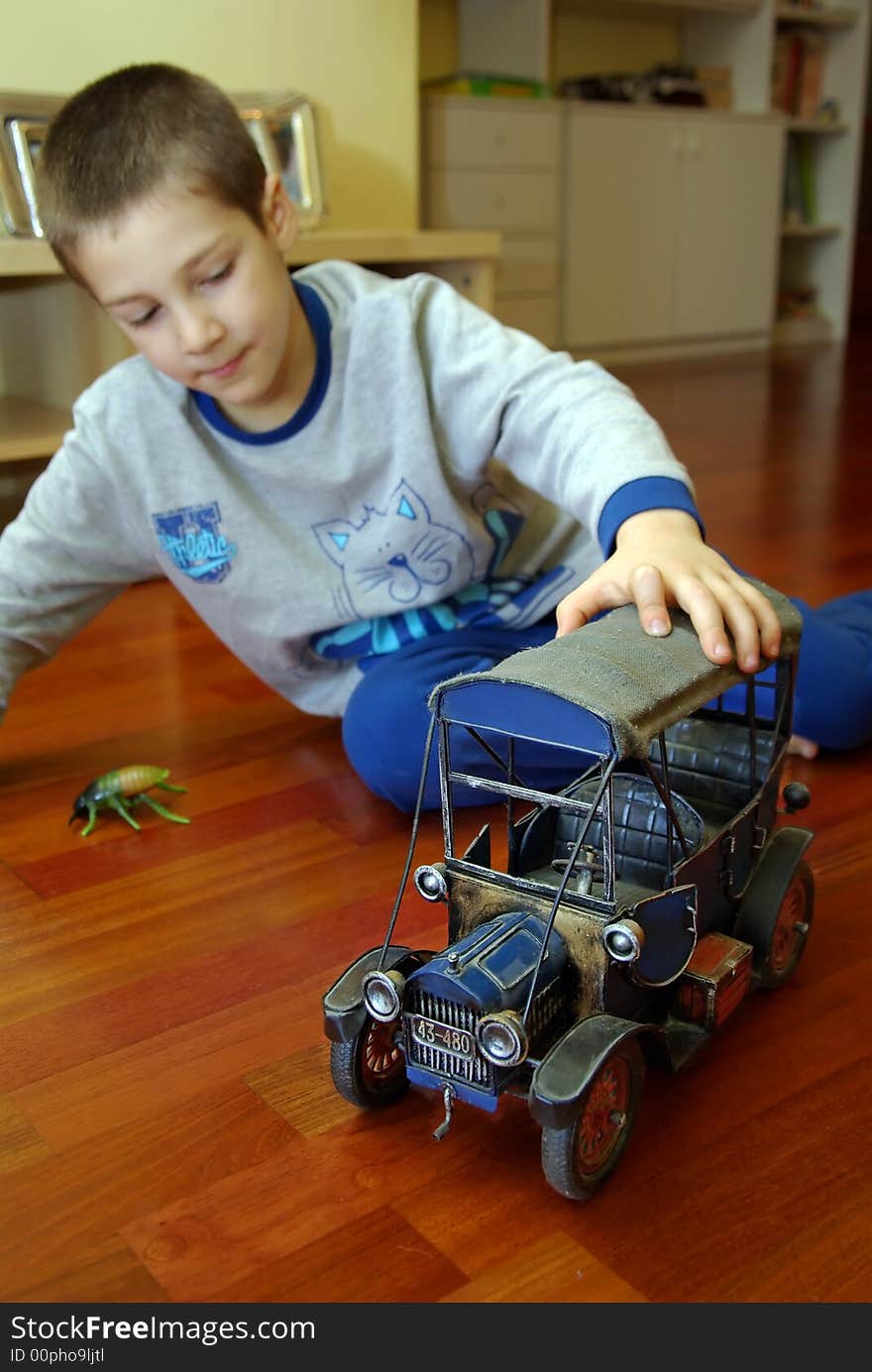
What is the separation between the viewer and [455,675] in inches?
44.1

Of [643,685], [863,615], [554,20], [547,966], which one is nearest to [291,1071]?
[547,966]

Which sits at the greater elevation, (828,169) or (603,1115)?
(828,169)

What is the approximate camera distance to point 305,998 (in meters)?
0.84

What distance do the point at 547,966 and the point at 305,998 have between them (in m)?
0.24

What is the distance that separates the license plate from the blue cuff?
36 centimetres

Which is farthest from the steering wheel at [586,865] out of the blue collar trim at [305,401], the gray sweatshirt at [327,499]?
the blue collar trim at [305,401]

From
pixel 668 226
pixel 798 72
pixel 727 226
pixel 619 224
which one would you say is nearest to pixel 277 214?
pixel 619 224

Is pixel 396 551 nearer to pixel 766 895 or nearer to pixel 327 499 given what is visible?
pixel 327 499

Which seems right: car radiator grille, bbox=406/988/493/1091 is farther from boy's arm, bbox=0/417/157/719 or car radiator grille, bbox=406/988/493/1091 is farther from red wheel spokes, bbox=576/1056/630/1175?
boy's arm, bbox=0/417/157/719

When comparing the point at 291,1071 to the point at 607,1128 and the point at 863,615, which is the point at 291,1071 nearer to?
the point at 607,1128

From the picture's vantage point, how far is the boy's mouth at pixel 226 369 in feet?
3.36

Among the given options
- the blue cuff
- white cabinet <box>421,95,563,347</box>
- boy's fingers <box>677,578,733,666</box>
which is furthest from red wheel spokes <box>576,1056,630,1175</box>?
white cabinet <box>421,95,563,347</box>

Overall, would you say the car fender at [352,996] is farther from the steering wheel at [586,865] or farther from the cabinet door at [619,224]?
the cabinet door at [619,224]

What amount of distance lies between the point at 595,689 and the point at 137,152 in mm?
626
